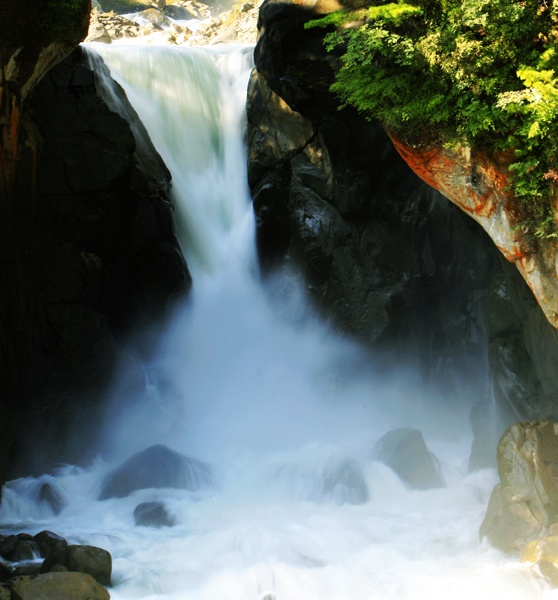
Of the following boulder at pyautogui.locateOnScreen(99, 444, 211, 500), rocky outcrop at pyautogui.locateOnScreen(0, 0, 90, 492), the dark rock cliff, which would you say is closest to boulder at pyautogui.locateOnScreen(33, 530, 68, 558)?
boulder at pyautogui.locateOnScreen(99, 444, 211, 500)

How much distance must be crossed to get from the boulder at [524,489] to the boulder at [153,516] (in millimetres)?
4738

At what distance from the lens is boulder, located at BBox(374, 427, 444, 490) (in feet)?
39.3

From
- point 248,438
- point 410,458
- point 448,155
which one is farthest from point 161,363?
point 448,155

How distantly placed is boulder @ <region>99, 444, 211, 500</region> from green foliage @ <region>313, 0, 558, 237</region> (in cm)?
680

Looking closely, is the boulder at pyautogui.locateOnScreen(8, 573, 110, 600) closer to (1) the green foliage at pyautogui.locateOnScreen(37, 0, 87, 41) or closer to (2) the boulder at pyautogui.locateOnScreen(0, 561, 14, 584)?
(2) the boulder at pyautogui.locateOnScreen(0, 561, 14, 584)

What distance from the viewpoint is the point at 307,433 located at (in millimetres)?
14516

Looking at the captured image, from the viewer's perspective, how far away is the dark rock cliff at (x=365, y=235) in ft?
48.4

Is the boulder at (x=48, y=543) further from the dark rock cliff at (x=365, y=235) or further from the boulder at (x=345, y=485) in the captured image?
the dark rock cliff at (x=365, y=235)

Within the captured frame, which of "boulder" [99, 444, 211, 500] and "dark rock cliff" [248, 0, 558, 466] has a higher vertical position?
"dark rock cliff" [248, 0, 558, 466]

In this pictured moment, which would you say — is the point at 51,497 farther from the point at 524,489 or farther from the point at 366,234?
the point at 366,234

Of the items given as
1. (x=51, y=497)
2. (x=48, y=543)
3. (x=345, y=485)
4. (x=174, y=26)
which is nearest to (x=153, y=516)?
(x=48, y=543)

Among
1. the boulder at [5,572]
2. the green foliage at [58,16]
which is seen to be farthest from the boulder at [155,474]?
the green foliage at [58,16]

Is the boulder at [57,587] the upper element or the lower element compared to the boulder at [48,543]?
lower

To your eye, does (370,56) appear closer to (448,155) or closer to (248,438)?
(448,155)
